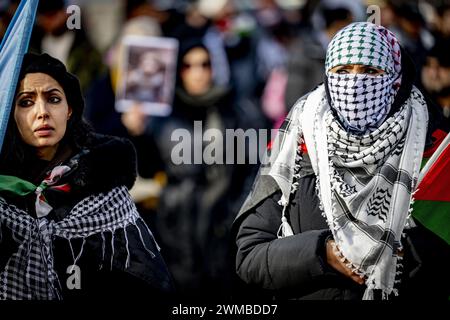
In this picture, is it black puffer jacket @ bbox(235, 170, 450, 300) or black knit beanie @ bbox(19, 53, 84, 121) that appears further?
black knit beanie @ bbox(19, 53, 84, 121)

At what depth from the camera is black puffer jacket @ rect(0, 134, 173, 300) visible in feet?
15.5

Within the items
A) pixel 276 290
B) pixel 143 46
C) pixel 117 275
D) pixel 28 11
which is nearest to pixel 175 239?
pixel 117 275

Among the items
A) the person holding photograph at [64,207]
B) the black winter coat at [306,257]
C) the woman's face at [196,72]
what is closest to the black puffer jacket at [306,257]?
the black winter coat at [306,257]

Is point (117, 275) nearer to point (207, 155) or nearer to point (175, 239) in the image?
point (175, 239)

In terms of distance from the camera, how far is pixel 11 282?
15.5 ft

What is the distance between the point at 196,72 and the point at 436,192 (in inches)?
52.9

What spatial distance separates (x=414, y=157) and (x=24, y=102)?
194 cm

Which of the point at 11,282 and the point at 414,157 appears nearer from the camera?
the point at 414,157

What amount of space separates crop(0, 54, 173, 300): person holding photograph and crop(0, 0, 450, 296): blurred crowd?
0.27ft

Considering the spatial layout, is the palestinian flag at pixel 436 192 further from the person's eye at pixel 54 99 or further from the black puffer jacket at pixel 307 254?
the person's eye at pixel 54 99

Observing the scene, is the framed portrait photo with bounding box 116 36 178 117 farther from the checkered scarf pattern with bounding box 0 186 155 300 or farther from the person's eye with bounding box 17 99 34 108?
the checkered scarf pattern with bounding box 0 186 155 300

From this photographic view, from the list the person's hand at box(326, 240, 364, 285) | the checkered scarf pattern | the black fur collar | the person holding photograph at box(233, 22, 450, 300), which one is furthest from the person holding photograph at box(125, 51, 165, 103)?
the person's hand at box(326, 240, 364, 285)

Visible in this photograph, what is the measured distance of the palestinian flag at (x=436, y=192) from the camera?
443 cm

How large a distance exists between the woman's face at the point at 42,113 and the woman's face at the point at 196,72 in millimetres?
613
